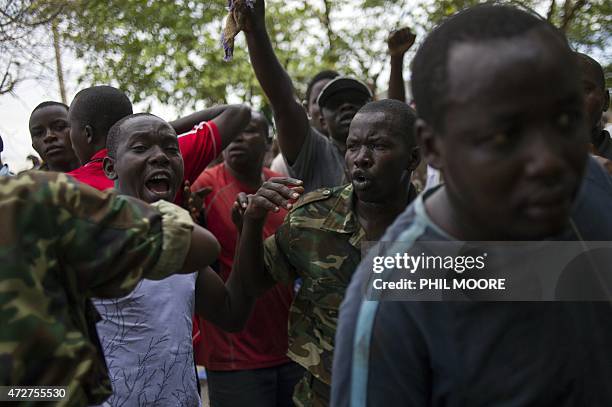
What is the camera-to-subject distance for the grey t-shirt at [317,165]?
4.04m

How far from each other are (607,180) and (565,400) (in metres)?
0.60

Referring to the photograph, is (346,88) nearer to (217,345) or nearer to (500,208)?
(217,345)

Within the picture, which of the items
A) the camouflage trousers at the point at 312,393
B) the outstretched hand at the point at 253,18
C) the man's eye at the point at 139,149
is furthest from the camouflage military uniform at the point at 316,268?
the outstretched hand at the point at 253,18

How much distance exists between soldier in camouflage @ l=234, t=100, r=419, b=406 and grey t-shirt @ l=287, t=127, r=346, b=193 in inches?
33.8

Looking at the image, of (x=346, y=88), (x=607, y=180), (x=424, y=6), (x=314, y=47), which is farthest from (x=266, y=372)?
(x=314, y=47)

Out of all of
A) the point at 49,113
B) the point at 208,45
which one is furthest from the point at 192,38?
the point at 49,113

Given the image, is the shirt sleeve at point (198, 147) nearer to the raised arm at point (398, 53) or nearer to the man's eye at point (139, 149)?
the man's eye at point (139, 149)

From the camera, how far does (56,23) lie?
187 inches

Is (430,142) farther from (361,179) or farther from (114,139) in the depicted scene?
(114,139)

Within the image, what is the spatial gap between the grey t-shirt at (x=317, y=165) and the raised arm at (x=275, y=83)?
104 mm

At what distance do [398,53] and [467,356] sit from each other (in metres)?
3.25

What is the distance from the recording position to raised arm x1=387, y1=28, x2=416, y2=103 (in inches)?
173

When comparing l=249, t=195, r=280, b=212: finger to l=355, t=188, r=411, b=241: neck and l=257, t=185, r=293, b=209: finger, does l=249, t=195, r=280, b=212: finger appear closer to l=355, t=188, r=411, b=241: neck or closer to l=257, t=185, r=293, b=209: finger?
l=257, t=185, r=293, b=209: finger

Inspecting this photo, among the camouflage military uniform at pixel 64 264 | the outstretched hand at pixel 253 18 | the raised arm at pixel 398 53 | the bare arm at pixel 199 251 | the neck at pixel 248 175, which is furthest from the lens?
the neck at pixel 248 175
